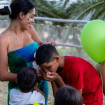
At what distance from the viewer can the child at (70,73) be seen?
97.1 inches

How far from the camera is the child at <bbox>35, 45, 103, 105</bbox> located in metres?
2.47

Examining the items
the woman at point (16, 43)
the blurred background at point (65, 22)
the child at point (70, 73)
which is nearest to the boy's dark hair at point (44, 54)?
the child at point (70, 73)

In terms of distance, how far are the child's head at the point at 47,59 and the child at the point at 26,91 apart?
14 centimetres

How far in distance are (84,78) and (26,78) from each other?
48 cm

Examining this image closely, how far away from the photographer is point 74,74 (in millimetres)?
2471

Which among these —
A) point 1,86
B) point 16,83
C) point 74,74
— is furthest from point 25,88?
point 1,86

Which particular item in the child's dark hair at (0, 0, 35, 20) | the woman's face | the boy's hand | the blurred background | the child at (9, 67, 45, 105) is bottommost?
the blurred background

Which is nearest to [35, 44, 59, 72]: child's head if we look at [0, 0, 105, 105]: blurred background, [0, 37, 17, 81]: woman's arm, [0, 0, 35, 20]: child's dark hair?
[0, 37, 17, 81]: woman's arm

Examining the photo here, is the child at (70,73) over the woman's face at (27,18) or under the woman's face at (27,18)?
under

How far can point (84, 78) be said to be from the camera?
257cm

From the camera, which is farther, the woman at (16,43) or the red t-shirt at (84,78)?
the woman at (16,43)

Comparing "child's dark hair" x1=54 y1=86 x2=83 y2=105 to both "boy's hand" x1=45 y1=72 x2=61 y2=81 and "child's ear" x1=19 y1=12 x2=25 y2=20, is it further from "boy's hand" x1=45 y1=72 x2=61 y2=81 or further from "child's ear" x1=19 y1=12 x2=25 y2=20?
"child's ear" x1=19 y1=12 x2=25 y2=20

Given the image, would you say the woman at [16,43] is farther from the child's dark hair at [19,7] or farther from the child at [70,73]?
the child at [70,73]

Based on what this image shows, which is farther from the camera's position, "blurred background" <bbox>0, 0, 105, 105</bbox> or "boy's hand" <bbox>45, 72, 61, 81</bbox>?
"blurred background" <bbox>0, 0, 105, 105</bbox>
